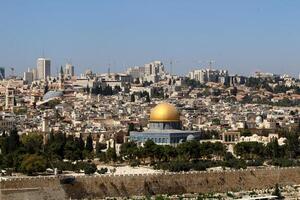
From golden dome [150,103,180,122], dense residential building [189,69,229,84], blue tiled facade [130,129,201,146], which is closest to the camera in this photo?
blue tiled facade [130,129,201,146]

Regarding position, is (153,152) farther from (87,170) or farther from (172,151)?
(87,170)

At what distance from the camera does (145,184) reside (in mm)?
28188

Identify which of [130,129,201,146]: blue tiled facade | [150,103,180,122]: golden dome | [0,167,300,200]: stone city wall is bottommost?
[0,167,300,200]: stone city wall

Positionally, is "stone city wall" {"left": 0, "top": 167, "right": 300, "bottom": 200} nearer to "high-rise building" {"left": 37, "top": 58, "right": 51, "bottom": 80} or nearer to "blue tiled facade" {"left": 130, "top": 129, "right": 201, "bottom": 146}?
"blue tiled facade" {"left": 130, "top": 129, "right": 201, "bottom": 146}

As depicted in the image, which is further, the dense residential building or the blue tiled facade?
the dense residential building

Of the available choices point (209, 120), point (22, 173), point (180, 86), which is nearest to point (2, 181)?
point (22, 173)

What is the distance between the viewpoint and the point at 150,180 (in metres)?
28.3

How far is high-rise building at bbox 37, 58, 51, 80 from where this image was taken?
120812 mm

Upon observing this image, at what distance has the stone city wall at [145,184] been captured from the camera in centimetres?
2606

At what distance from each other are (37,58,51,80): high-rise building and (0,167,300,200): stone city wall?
299 ft

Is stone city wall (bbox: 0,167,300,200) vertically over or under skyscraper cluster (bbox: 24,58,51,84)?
under

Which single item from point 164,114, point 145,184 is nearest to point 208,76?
point 164,114

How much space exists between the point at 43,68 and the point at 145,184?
9524 cm

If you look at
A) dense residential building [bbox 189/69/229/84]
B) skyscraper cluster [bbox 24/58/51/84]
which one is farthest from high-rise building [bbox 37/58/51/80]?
dense residential building [bbox 189/69/229/84]
